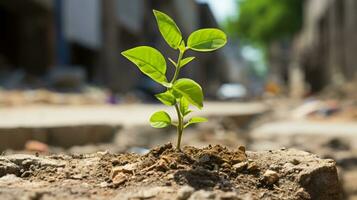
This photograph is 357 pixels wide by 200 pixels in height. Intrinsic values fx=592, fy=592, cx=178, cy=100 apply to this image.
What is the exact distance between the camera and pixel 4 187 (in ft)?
3.96

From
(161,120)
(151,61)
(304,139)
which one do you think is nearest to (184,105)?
(161,120)

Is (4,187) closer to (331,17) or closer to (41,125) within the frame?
(41,125)

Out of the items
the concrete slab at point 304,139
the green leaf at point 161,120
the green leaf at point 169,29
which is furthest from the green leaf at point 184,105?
the concrete slab at point 304,139

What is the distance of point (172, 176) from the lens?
125cm

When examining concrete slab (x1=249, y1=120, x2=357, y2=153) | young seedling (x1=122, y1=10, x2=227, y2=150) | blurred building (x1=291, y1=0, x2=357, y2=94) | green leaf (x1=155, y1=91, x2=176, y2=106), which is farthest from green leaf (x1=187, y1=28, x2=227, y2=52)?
blurred building (x1=291, y1=0, x2=357, y2=94)

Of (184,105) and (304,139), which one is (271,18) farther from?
(184,105)

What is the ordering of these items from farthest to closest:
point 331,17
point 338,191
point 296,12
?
1. point 296,12
2. point 331,17
3. point 338,191

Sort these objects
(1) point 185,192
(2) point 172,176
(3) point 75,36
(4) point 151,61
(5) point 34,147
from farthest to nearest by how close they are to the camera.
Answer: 1. (3) point 75,36
2. (5) point 34,147
3. (4) point 151,61
4. (2) point 172,176
5. (1) point 185,192

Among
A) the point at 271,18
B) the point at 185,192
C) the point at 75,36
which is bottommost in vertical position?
the point at 185,192

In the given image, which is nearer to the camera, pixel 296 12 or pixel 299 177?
pixel 299 177

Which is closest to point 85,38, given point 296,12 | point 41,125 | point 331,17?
point 331,17

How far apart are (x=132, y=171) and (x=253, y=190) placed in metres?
0.27

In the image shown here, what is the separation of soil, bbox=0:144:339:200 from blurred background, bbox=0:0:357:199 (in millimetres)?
1915

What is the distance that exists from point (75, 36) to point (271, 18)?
17299mm
